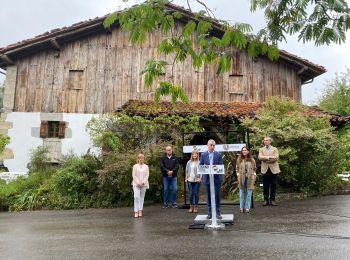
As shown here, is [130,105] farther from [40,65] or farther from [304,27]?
[304,27]

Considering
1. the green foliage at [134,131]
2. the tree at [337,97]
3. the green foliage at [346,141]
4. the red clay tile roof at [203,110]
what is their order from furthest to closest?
the tree at [337,97]
the green foliage at [346,141]
the red clay tile roof at [203,110]
the green foliage at [134,131]

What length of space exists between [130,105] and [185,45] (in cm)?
1226

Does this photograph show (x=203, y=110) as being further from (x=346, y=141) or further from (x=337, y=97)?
(x=337, y=97)

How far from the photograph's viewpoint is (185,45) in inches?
144

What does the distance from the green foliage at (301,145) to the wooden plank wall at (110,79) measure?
202 inches

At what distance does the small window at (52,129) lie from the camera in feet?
54.5

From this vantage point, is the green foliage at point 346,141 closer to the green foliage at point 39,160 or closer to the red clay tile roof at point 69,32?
the red clay tile roof at point 69,32

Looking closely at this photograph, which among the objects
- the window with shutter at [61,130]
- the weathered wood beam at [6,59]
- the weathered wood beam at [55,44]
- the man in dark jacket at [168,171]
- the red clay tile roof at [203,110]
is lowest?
the man in dark jacket at [168,171]

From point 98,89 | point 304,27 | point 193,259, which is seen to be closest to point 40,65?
point 98,89

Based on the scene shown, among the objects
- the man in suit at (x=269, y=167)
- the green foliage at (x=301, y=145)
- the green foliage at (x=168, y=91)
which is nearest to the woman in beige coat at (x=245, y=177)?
the man in suit at (x=269, y=167)

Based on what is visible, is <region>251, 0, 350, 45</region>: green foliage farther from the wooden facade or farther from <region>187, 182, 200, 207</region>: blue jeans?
the wooden facade

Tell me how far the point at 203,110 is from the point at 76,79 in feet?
20.0

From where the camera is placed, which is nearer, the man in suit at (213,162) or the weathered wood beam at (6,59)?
the man in suit at (213,162)

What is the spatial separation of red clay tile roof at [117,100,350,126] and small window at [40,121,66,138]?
3.02m
